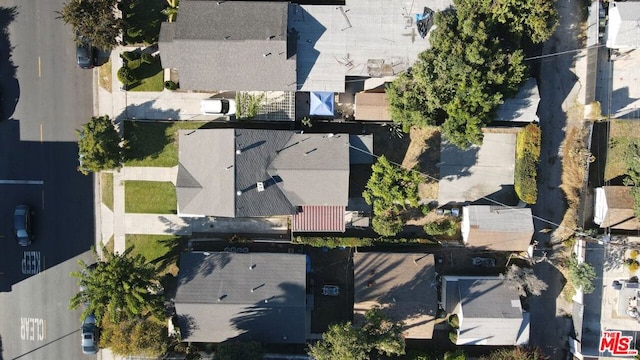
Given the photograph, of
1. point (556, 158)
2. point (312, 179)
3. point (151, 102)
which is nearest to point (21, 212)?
point (151, 102)

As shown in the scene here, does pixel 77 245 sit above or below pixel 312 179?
below

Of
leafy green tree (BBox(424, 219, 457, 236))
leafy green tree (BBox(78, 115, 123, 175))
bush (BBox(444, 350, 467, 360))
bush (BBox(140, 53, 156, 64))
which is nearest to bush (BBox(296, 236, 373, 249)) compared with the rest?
leafy green tree (BBox(424, 219, 457, 236))

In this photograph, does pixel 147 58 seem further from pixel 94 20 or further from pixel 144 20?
pixel 94 20

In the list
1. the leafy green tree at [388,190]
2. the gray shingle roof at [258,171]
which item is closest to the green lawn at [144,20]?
the gray shingle roof at [258,171]

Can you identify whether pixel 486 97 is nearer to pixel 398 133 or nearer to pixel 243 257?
pixel 398 133

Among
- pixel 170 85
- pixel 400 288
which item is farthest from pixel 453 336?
pixel 170 85
